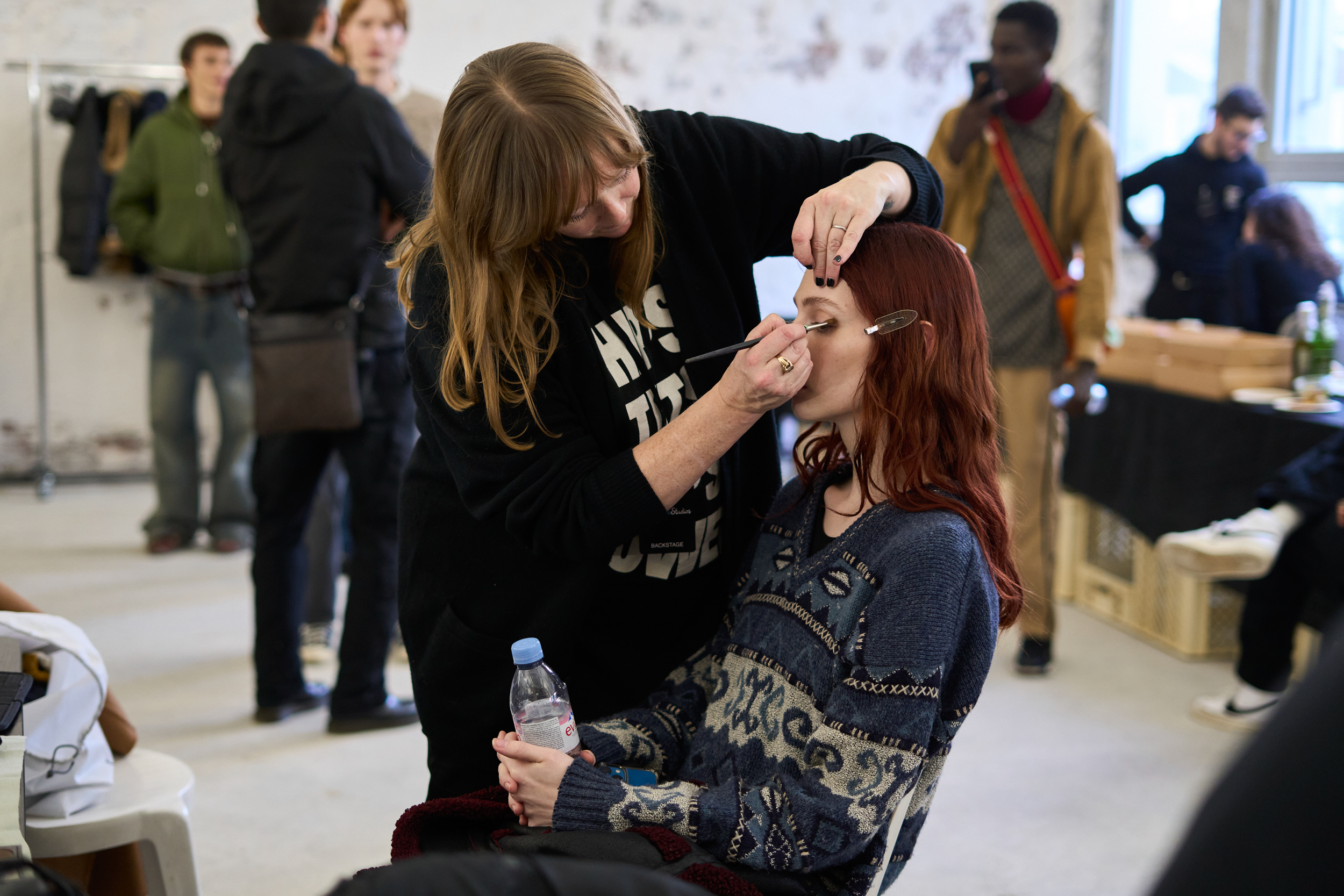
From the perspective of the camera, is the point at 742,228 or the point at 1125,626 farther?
the point at 1125,626

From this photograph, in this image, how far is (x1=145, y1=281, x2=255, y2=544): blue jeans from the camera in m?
4.33

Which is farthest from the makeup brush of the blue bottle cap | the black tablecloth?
the black tablecloth

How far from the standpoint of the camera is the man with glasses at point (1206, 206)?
4.66 meters

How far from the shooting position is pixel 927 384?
1304 millimetres

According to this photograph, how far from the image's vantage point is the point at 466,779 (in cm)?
143

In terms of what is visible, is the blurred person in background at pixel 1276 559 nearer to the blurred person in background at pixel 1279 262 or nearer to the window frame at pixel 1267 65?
the blurred person in background at pixel 1279 262

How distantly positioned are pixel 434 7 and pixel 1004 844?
4.57 metres

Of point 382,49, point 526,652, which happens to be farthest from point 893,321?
point 382,49

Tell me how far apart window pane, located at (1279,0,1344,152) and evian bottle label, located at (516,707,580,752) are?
5113mm

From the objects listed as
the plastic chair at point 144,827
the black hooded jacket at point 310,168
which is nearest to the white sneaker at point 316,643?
the black hooded jacket at point 310,168

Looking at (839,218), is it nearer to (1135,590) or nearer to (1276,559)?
(1276,559)

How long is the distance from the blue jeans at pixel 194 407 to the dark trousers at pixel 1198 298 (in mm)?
3783

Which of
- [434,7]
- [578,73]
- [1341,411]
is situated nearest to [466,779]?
[578,73]

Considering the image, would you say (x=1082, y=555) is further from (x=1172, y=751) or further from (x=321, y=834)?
(x=321, y=834)
